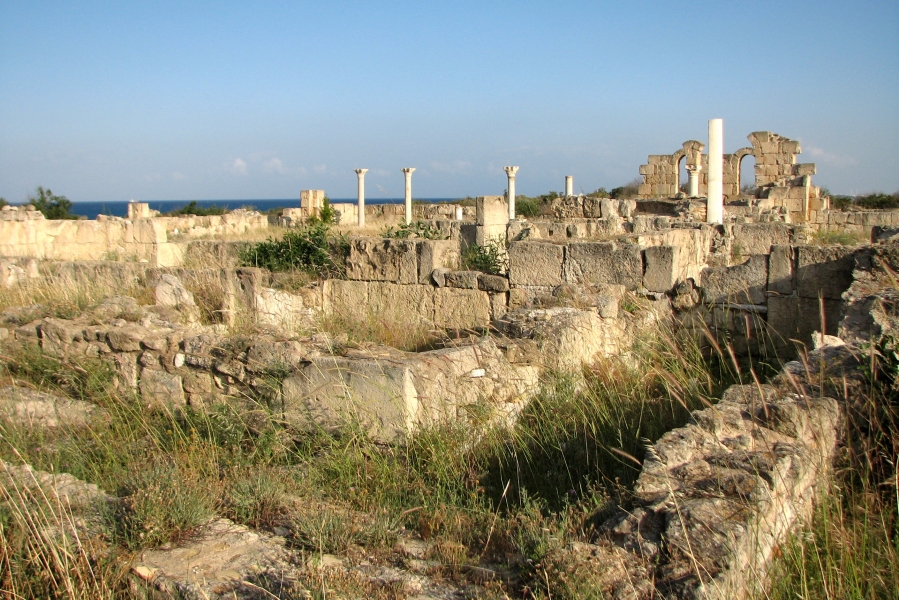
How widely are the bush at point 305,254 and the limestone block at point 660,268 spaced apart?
150 inches

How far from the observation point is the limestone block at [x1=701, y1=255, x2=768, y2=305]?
7203 millimetres

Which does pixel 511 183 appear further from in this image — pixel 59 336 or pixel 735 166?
pixel 59 336

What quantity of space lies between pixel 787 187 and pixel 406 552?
24431 mm

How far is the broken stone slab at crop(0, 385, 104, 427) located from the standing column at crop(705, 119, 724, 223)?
11619 mm

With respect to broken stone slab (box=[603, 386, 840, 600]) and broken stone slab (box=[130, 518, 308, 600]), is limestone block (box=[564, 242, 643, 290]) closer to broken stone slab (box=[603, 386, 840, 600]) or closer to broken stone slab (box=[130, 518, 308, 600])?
broken stone slab (box=[603, 386, 840, 600])

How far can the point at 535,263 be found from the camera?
8094 millimetres

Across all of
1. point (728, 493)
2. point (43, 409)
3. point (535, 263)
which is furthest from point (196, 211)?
point (728, 493)

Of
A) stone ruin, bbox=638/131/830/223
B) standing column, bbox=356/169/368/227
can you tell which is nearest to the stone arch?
stone ruin, bbox=638/131/830/223

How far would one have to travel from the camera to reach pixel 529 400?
507 cm

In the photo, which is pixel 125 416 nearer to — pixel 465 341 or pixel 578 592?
pixel 465 341

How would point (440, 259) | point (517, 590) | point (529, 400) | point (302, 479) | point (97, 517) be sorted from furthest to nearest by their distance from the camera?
point (440, 259)
point (529, 400)
point (302, 479)
point (97, 517)
point (517, 590)

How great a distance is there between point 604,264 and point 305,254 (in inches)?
156

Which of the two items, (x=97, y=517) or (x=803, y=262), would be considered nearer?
(x=97, y=517)

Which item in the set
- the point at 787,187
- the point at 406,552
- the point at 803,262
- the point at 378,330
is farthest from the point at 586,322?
the point at 787,187
